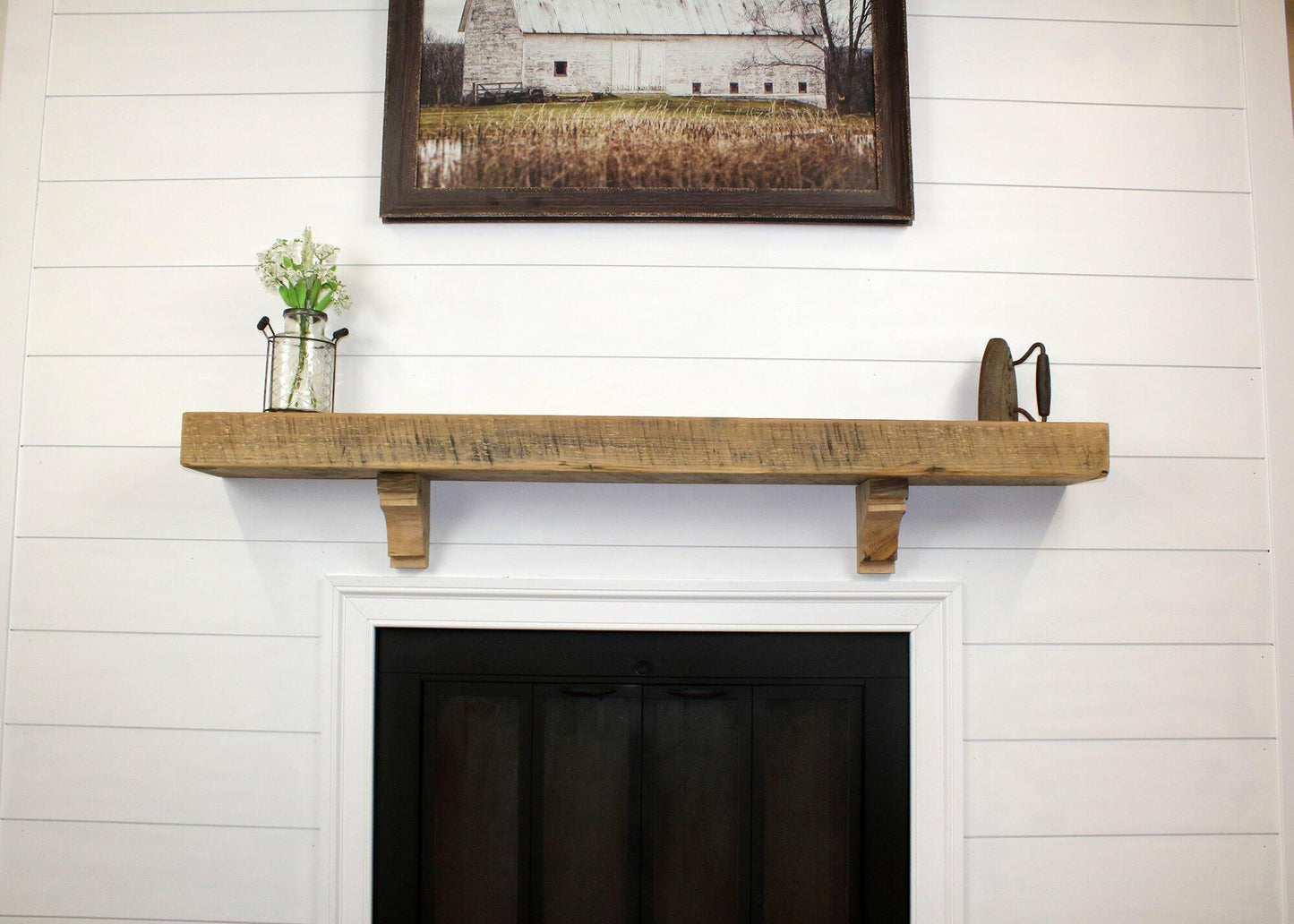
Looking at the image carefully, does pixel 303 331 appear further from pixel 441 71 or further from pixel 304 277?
pixel 441 71

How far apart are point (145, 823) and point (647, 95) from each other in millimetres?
1371

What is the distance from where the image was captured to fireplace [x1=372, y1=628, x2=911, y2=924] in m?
1.23

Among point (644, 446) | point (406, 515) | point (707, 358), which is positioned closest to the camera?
point (644, 446)

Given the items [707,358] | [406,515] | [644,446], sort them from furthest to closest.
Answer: [707,358], [406,515], [644,446]

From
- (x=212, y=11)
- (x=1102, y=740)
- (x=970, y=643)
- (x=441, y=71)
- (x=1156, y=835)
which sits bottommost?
(x=1156, y=835)

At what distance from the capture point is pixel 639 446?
1.05 m

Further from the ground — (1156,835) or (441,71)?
(441,71)

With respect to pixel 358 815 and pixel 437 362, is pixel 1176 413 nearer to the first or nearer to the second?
pixel 437 362

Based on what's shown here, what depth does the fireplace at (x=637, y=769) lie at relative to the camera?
1.23 m

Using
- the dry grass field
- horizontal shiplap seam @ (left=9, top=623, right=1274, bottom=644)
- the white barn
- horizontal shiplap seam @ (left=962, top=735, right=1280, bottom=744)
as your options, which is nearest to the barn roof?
the white barn

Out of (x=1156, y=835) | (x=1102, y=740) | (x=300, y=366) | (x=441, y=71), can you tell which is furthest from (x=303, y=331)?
(x=1156, y=835)

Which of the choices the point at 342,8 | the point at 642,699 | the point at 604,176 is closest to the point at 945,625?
the point at 642,699

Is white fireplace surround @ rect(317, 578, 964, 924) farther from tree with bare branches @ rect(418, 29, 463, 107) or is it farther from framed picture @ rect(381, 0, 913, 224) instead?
tree with bare branches @ rect(418, 29, 463, 107)

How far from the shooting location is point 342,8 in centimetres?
130
